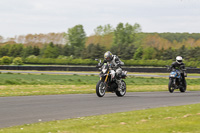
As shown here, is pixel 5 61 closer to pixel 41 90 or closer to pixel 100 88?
pixel 41 90

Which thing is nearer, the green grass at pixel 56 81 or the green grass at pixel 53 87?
the green grass at pixel 53 87

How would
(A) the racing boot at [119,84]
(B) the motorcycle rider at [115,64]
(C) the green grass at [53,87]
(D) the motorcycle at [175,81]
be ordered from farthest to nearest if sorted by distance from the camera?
(D) the motorcycle at [175,81]
(C) the green grass at [53,87]
(A) the racing boot at [119,84]
(B) the motorcycle rider at [115,64]

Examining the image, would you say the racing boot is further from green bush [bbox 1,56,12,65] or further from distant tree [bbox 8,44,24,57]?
distant tree [bbox 8,44,24,57]

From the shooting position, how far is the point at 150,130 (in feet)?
20.7

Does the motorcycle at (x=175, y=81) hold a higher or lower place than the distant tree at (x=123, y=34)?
lower

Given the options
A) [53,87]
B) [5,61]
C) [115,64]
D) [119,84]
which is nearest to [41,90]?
[53,87]

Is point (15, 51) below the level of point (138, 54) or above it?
above

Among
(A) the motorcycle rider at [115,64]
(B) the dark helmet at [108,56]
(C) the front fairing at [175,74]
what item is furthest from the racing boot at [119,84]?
(C) the front fairing at [175,74]

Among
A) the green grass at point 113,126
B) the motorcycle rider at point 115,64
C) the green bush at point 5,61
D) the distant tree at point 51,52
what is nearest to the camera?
the green grass at point 113,126

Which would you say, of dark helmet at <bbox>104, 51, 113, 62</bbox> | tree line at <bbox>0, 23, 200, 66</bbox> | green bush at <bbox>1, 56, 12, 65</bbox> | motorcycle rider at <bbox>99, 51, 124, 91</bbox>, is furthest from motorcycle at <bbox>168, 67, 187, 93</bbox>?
tree line at <bbox>0, 23, 200, 66</bbox>

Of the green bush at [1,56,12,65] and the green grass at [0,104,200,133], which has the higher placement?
the green bush at [1,56,12,65]

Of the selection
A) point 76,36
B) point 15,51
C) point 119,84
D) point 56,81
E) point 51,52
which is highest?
point 76,36

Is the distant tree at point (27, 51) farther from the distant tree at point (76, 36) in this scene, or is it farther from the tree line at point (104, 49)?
the distant tree at point (76, 36)

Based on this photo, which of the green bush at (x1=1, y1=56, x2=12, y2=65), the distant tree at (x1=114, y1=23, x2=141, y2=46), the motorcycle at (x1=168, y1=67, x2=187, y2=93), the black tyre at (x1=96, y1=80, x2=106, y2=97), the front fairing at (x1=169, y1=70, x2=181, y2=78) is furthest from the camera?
the distant tree at (x1=114, y1=23, x2=141, y2=46)
